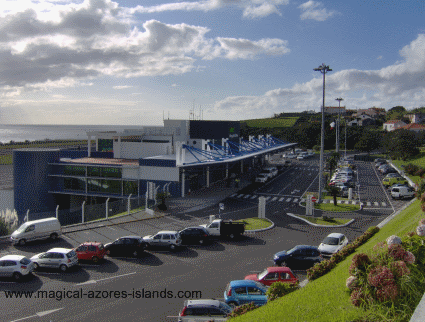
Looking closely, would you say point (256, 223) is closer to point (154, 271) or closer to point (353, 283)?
point (154, 271)

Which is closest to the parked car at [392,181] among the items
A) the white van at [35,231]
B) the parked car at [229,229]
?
the parked car at [229,229]

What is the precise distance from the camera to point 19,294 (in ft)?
54.2

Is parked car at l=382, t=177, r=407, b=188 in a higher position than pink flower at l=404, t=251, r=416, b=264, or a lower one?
lower

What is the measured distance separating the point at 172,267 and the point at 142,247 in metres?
3.25

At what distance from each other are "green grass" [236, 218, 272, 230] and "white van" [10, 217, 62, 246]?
14.3 m

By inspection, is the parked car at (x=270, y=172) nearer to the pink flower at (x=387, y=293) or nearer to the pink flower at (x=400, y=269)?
the pink flower at (x=400, y=269)

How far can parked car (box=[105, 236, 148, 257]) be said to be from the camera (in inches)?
872

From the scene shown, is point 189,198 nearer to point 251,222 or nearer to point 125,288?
point 251,222

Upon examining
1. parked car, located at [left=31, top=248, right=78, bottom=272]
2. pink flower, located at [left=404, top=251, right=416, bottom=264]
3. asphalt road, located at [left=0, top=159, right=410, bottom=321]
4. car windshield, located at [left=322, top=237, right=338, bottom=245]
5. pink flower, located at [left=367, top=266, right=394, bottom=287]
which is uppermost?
pink flower, located at [left=404, top=251, right=416, bottom=264]

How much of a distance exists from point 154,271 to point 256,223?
12453mm

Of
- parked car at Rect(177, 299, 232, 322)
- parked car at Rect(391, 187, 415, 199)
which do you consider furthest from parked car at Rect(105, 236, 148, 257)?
parked car at Rect(391, 187, 415, 199)

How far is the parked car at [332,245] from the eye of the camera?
21.3 meters

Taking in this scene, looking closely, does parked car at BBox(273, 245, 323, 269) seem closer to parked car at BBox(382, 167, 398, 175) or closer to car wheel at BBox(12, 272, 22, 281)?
car wheel at BBox(12, 272, 22, 281)

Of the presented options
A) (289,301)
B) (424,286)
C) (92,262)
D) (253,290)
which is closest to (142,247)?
(92,262)
